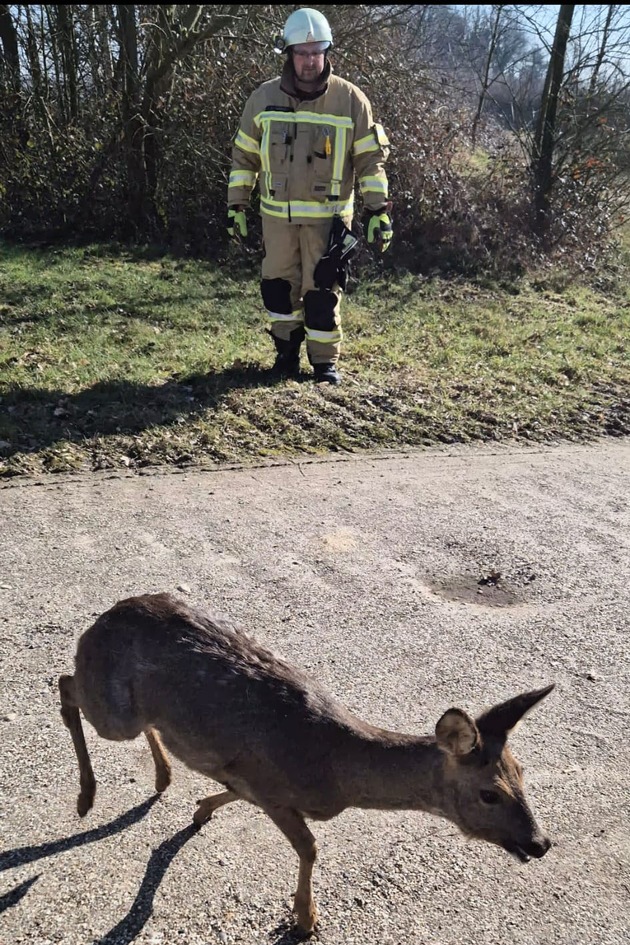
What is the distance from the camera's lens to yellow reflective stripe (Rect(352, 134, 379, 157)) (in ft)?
26.3

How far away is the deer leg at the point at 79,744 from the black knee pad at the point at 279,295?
5831 millimetres

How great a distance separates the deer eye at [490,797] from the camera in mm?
2668

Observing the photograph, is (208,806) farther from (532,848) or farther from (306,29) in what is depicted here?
(306,29)

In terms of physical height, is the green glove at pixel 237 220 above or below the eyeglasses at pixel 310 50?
below

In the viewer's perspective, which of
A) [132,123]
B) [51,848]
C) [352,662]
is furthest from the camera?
[132,123]

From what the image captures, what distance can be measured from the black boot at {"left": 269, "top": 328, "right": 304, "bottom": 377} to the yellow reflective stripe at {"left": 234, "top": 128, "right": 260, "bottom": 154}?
182 centimetres

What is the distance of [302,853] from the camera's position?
2848 mm

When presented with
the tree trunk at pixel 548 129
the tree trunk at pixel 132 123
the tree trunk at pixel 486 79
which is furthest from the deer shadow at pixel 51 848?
the tree trunk at pixel 486 79

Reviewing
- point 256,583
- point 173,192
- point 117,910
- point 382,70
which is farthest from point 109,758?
point 382,70

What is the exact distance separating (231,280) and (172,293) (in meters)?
1.26

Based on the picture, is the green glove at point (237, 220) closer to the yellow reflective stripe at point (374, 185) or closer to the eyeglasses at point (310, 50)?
the yellow reflective stripe at point (374, 185)

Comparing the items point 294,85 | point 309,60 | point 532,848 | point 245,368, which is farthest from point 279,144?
point 532,848

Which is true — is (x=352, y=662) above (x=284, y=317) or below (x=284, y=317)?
below

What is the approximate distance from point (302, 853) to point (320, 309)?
20.5 ft
